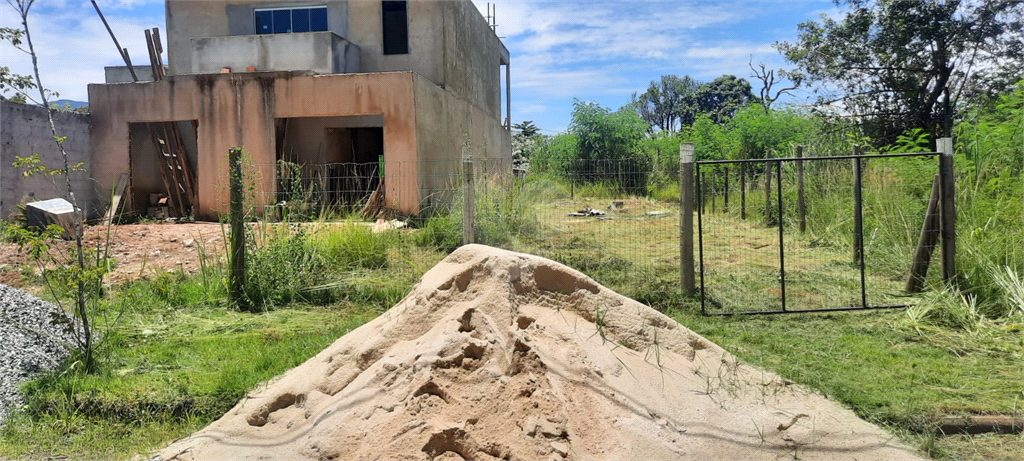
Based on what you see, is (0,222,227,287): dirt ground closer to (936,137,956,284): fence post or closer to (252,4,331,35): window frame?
(252,4,331,35): window frame

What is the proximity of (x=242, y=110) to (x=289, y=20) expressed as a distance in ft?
14.8

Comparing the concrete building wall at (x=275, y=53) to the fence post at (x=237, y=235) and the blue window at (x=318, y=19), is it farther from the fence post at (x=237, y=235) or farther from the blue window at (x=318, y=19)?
the fence post at (x=237, y=235)

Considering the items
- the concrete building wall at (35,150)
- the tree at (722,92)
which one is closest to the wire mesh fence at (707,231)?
the concrete building wall at (35,150)

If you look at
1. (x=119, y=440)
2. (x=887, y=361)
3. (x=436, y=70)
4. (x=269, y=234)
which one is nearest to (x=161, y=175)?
(x=436, y=70)

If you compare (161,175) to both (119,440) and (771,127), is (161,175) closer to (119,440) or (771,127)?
(119,440)

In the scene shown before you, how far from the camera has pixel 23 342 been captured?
6.24 m

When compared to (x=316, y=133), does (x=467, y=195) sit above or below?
below

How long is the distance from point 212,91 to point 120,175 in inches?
126

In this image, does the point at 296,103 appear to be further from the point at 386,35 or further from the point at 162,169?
the point at 386,35

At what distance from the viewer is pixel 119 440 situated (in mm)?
4625

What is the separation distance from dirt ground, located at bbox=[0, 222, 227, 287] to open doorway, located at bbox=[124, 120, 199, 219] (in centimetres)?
360

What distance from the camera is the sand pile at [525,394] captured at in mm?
3773

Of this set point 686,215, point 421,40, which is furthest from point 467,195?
point 421,40

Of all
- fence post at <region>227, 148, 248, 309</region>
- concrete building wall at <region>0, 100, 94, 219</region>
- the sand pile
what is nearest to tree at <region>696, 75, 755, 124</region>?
concrete building wall at <region>0, 100, 94, 219</region>
